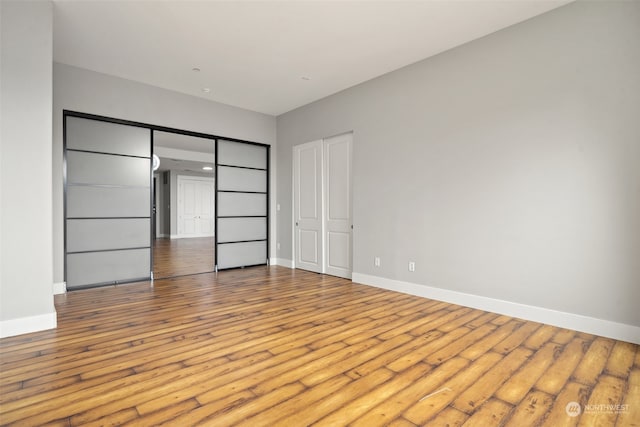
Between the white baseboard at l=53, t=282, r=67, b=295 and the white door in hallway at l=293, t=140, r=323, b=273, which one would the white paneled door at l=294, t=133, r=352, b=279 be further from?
the white baseboard at l=53, t=282, r=67, b=295

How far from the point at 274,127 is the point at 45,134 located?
13.5ft

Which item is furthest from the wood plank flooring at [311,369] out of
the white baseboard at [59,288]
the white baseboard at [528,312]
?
the white baseboard at [59,288]

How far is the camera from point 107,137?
474 cm

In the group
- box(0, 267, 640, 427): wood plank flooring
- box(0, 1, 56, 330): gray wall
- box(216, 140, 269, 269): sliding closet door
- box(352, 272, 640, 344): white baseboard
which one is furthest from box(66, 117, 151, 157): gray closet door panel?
box(352, 272, 640, 344): white baseboard

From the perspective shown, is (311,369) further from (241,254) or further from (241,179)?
(241,179)

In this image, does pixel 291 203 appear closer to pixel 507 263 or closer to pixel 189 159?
pixel 507 263

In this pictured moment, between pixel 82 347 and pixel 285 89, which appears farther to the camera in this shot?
pixel 285 89

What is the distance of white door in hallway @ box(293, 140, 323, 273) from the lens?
19.1ft

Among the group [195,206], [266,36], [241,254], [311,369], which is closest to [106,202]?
[241,254]

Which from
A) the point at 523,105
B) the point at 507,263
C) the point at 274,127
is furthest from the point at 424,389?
the point at 274,127

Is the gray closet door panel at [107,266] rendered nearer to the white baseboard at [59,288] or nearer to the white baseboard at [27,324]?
the white baseboard at [59,288]

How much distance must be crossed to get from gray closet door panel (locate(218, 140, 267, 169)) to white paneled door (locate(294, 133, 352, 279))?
2.50 ft

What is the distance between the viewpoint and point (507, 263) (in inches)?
138

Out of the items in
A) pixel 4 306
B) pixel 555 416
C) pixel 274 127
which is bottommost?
pixel 555 416
